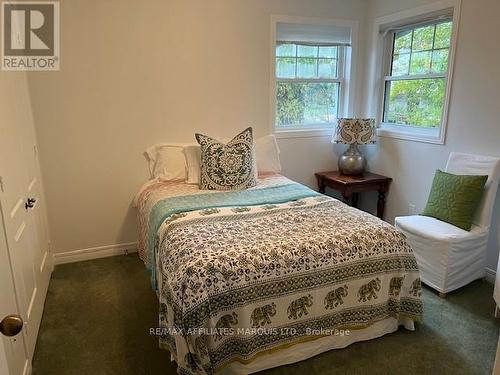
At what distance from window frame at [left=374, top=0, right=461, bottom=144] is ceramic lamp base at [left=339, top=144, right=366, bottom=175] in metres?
0.32

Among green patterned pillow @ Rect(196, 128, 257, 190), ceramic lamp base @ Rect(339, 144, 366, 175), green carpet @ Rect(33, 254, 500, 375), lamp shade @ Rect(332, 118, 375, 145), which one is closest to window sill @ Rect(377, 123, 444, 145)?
lamp shade @ Rect(332, 118, 375, 145)

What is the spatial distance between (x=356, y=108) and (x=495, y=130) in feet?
5.02

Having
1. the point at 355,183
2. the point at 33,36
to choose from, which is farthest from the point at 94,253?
the point at 355,183

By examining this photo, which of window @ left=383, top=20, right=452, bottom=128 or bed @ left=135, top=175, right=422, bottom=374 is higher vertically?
window @ left=383, top=20, right=452, bottom=128

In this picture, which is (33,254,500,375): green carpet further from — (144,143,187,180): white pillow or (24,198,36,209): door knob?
(144,143,187,180): white pillow

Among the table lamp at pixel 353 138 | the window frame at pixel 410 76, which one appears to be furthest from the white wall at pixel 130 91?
the table lamp at pixel 353 138

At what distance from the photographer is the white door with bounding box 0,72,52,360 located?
1802mm

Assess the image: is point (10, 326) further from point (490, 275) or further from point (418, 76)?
point (418, 76)

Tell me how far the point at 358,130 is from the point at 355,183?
0.53 m

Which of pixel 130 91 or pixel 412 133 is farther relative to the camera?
pixel 412 133

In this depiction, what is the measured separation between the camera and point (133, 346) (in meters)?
2.11

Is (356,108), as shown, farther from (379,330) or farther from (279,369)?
(279,369)

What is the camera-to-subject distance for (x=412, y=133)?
341 centimetres

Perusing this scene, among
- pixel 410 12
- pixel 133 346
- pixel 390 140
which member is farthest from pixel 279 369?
pixel 410 12
